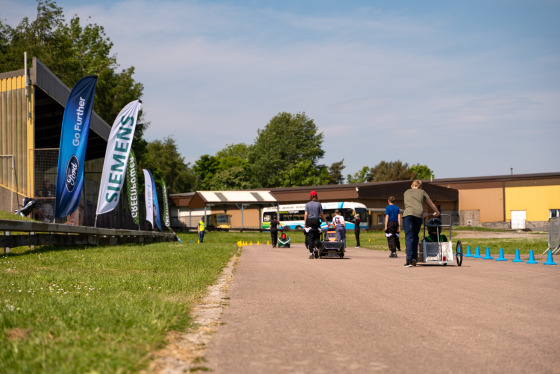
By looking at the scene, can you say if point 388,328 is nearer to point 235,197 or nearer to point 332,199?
point 235,197

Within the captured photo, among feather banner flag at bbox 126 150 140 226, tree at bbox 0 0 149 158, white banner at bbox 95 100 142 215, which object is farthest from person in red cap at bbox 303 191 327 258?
tree at bbox 0 0 149 158

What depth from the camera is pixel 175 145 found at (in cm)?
11450

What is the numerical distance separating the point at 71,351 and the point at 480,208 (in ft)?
258

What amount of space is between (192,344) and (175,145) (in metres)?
112

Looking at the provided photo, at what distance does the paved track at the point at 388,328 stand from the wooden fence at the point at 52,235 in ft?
22.0

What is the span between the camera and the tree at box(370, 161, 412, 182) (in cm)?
10906

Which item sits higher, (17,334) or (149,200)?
(149,200)

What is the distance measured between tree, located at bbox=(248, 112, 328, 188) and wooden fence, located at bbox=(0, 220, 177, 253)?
79568mm

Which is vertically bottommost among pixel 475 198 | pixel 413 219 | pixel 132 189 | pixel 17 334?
pixel 17 334

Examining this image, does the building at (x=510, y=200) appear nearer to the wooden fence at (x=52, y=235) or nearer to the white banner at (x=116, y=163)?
the wooden fence at (x=52, y=235)

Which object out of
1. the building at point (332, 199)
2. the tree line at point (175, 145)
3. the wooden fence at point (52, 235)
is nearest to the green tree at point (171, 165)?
the tree line at point (175, 145)

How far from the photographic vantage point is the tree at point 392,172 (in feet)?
358

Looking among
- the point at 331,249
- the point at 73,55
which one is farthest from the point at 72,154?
the point at 73,55

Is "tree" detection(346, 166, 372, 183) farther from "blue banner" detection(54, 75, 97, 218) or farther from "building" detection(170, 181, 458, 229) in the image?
"blue banner" detection(54, 75, 97, 218)
